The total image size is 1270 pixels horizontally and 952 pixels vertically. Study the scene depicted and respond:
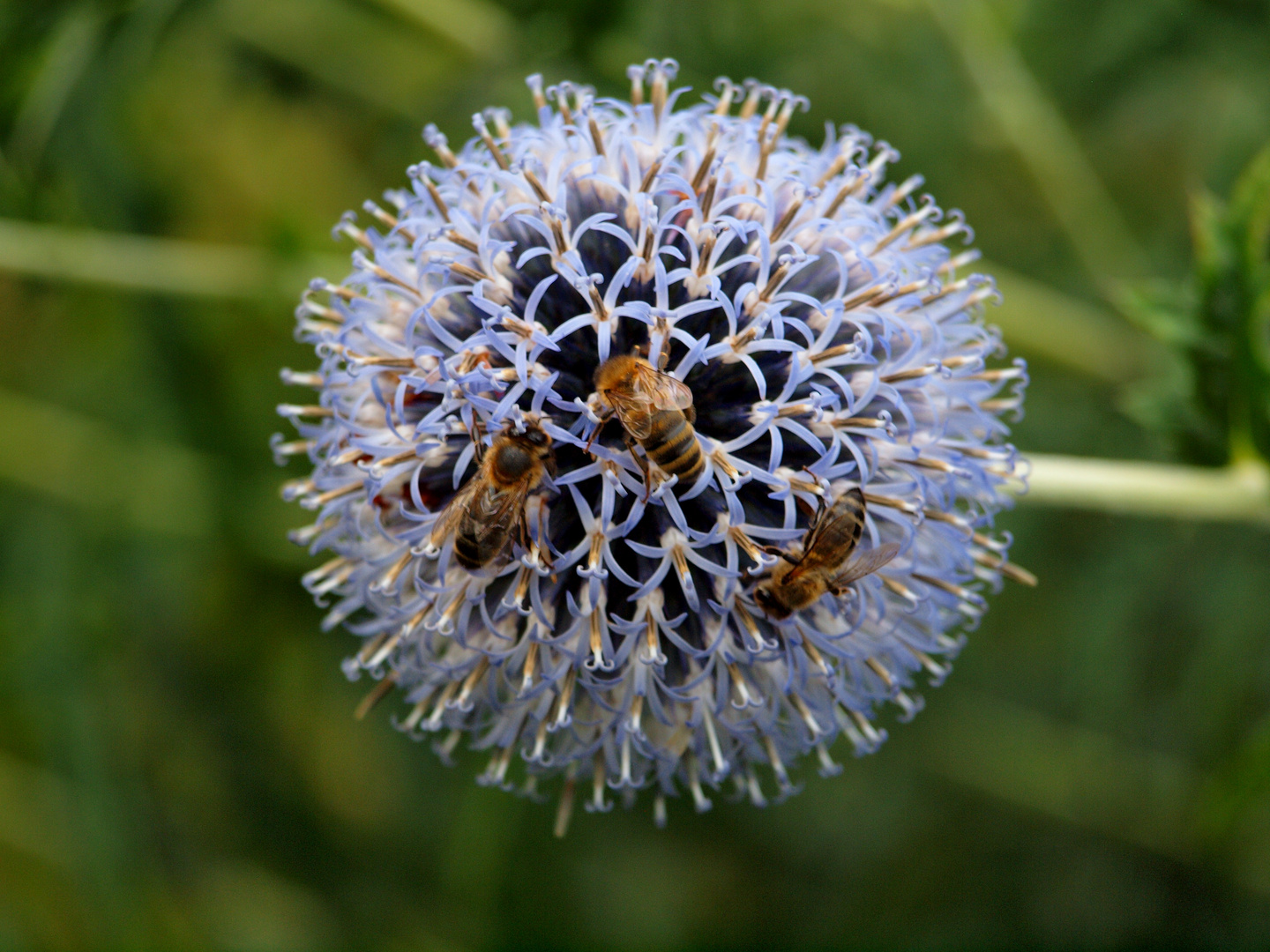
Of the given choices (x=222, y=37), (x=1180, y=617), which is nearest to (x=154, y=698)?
(x=222, y=37)

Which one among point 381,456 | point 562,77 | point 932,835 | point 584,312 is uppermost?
point 562,77

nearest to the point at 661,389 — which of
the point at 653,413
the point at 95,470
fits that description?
the point at 653,413

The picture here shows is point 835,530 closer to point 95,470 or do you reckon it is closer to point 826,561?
point 826,561

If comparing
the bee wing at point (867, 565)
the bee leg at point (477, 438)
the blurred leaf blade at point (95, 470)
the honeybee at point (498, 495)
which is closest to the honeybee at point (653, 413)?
the honeybee at point (498, 495)

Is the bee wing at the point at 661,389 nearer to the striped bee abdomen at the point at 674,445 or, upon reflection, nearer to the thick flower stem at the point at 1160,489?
the striped bee abdomen at the point at 674,445

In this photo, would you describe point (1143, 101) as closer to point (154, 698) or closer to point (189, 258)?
point (189, 258)

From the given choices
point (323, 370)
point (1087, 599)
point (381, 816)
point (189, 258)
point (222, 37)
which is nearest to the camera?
point (323, 370)

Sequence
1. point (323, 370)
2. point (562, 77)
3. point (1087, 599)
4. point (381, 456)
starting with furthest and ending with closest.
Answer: point (1087, 599) → point (562, 77) → point (323, 370) → point (381, 456)
